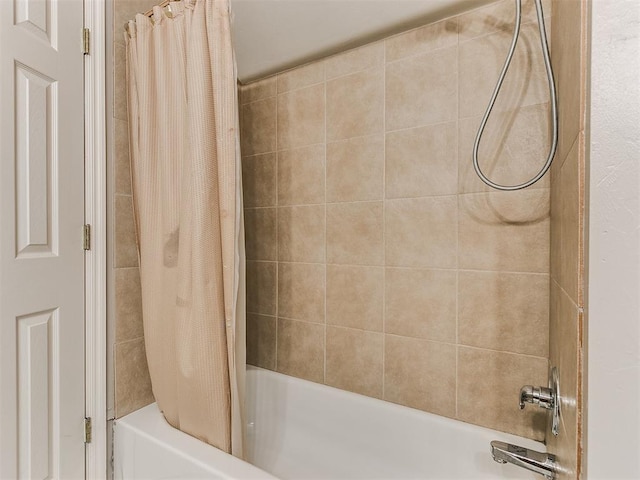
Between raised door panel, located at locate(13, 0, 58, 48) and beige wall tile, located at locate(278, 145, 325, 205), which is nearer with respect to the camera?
raised door panel, located at locate(13, 0, 58, 48)

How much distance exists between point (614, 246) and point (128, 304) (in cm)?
143

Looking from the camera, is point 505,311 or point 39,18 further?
point 505,311

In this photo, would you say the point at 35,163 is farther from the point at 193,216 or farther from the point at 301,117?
the point at 301,117

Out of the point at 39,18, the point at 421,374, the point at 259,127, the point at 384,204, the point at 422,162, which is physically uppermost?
the point at 39,18

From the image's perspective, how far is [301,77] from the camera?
5.66 ft

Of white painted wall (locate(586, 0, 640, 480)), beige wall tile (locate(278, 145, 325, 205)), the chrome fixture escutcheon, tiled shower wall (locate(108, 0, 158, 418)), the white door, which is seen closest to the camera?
white painted wall (locate(586, 0, 640, 480))

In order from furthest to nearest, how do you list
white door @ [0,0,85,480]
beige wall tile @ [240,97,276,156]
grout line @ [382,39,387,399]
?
1. beige wall tile @ [240,97,276,156]
2. grout line @ [382,39,387,399]
3. white door @ [0,0,85,480]

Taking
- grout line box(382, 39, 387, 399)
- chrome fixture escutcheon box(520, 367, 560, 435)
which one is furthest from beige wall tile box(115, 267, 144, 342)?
chrome fixture escutcheon box(520, 367, 560, 435)

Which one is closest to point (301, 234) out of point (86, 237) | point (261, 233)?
point (261, 233)

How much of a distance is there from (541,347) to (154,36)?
1.68 m

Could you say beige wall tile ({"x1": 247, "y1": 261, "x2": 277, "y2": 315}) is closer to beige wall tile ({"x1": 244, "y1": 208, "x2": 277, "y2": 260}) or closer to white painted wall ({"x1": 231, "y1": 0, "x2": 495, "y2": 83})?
beige wall tile ({"x1": 244, "y1": 208, "x2": 277, "y2": 260})

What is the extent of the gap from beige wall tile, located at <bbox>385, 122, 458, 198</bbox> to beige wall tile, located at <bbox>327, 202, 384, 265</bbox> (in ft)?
0.40

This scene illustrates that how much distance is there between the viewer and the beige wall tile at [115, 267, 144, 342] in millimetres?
1346

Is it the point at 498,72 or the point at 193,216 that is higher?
the point at 498,72
